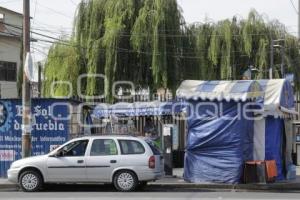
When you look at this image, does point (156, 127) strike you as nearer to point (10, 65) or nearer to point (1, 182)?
point (1, 182)

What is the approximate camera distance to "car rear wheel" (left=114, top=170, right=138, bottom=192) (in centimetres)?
1574

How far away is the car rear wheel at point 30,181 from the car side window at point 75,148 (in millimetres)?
981

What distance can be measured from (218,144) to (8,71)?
144 ft

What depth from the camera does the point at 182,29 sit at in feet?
105

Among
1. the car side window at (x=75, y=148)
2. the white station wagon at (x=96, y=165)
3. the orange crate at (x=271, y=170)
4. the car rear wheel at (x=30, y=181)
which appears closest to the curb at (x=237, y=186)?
the orange crate at (x=271, y=170)

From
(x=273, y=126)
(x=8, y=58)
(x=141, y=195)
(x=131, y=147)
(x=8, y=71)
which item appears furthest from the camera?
(x=8, y=71)

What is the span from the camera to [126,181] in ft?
51.8

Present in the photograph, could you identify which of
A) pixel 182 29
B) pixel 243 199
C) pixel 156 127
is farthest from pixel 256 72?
pixel 243 199

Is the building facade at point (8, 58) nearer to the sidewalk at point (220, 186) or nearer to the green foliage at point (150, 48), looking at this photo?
the green foliage at point (150, 48)

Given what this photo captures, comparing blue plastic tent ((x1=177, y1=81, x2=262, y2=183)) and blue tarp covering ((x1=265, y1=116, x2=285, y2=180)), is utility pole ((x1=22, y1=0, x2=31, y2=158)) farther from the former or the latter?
blue tarp covering ((x1=265, y1=116, x2=285, y2=180))

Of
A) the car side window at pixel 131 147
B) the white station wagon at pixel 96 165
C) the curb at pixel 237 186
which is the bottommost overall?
the curb at pixel 237 186

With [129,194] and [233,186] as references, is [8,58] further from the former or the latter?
[129,194]

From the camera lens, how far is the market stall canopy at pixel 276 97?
18.0m

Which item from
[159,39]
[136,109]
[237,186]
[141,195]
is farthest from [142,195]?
[159,39]
